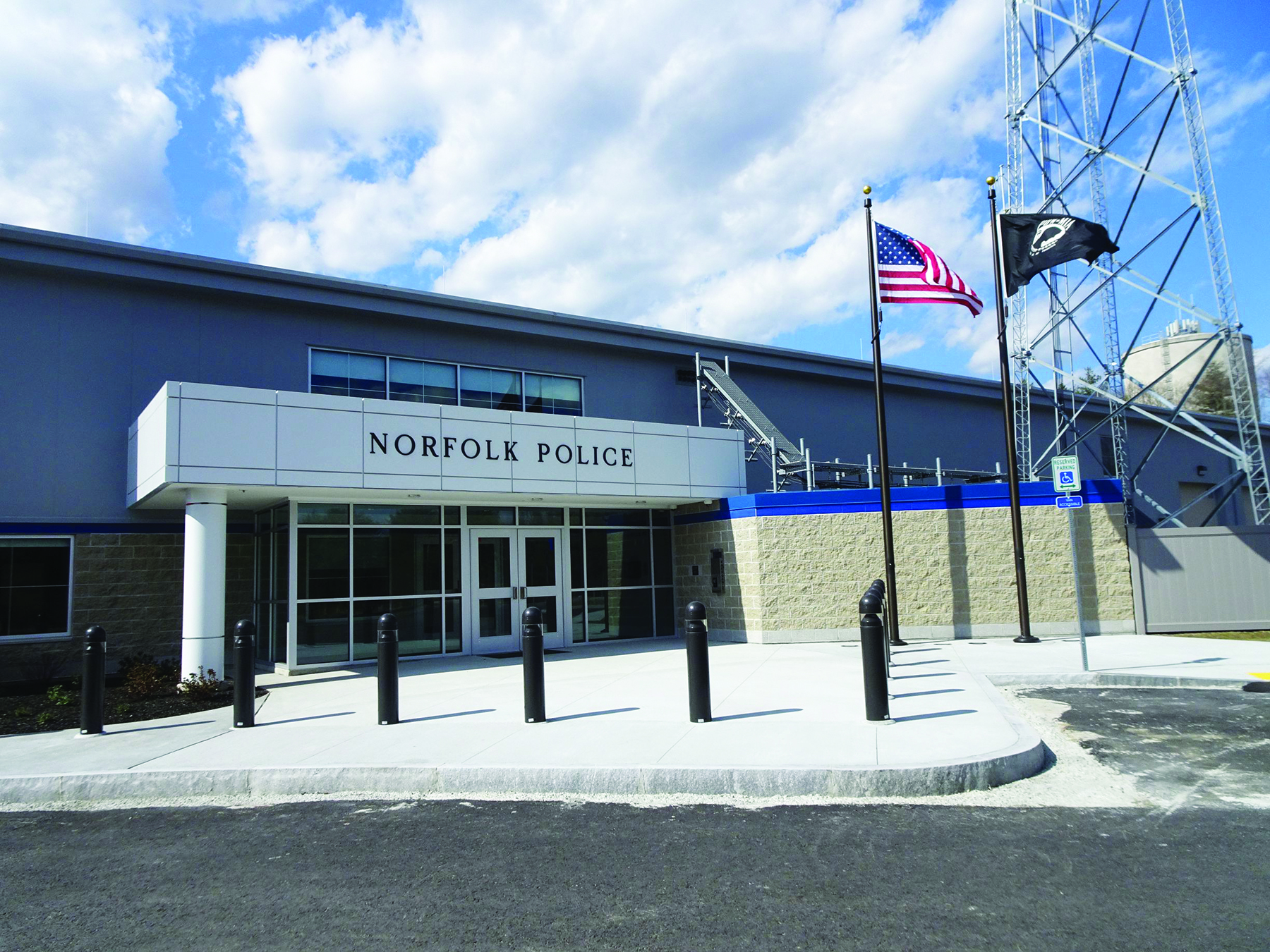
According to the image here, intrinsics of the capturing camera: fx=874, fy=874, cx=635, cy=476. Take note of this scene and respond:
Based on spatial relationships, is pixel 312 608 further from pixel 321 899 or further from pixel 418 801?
pixel 321 899

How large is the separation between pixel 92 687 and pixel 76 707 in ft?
6.99

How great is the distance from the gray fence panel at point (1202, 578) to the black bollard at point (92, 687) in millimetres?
16910

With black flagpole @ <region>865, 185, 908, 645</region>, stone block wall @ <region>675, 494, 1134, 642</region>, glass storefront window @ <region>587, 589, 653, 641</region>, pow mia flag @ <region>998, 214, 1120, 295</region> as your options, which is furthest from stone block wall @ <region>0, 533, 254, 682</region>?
pow mia flag @ <region>998, 214, 1120, 295</region>

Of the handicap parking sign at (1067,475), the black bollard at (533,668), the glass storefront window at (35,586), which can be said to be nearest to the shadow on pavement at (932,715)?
the black bollard at (533,668)

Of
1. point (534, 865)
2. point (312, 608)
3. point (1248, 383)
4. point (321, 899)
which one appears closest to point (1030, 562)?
point (1248, 383)

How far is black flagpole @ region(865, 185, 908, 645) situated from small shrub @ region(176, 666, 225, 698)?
423 inches

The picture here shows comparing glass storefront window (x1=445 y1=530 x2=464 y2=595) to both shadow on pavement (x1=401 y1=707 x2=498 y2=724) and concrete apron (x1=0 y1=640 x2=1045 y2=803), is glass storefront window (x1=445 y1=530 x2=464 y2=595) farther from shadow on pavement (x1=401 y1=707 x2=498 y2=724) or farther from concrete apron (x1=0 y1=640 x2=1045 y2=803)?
shadow on pavement (x1=401 y1=707 x2=498 y2=724)

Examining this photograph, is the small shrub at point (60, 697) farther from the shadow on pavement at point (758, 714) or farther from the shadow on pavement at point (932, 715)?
the shadow on pavement at point (932, 715)

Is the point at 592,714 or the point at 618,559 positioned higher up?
the point at 618,559

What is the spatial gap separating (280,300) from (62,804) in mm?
11553

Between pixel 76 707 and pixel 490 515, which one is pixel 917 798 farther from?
pixel 490 515

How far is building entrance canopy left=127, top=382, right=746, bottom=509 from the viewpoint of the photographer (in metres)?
12.3

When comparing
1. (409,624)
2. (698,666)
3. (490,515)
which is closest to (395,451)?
(490,515)

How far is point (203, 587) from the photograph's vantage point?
1273cm
